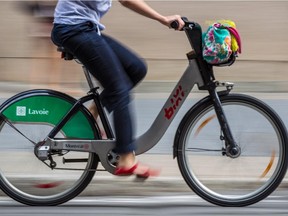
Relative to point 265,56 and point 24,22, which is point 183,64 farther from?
point 24,22

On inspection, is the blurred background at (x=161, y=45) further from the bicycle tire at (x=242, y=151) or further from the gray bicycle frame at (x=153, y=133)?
the bicycle tire at (x=242, y=151)

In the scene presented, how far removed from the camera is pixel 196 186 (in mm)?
5422

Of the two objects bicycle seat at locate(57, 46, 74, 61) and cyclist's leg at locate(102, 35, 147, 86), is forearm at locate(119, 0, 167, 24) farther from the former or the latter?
bicycle seat at locate(57, 46, 74, 61)

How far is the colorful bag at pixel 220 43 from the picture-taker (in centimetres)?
509

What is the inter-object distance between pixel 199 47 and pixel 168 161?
1.53 meters

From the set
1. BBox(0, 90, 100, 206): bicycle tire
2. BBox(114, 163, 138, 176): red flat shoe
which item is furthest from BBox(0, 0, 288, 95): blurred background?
BBox(114, 163, 138, 176): red flat shoe

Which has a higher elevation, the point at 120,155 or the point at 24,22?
the point at 120,155

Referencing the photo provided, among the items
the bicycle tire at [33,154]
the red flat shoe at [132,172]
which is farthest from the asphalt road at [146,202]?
the red flat shoe at [132,172]

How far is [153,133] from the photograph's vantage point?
542 centimetres

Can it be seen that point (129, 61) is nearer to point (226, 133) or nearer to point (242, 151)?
point (226, 133)

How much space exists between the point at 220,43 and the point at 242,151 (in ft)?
2.48

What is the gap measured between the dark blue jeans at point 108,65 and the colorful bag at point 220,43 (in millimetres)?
490

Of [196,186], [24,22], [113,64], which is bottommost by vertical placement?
[24,22]

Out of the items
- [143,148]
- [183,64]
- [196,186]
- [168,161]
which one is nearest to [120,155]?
[143,148]
